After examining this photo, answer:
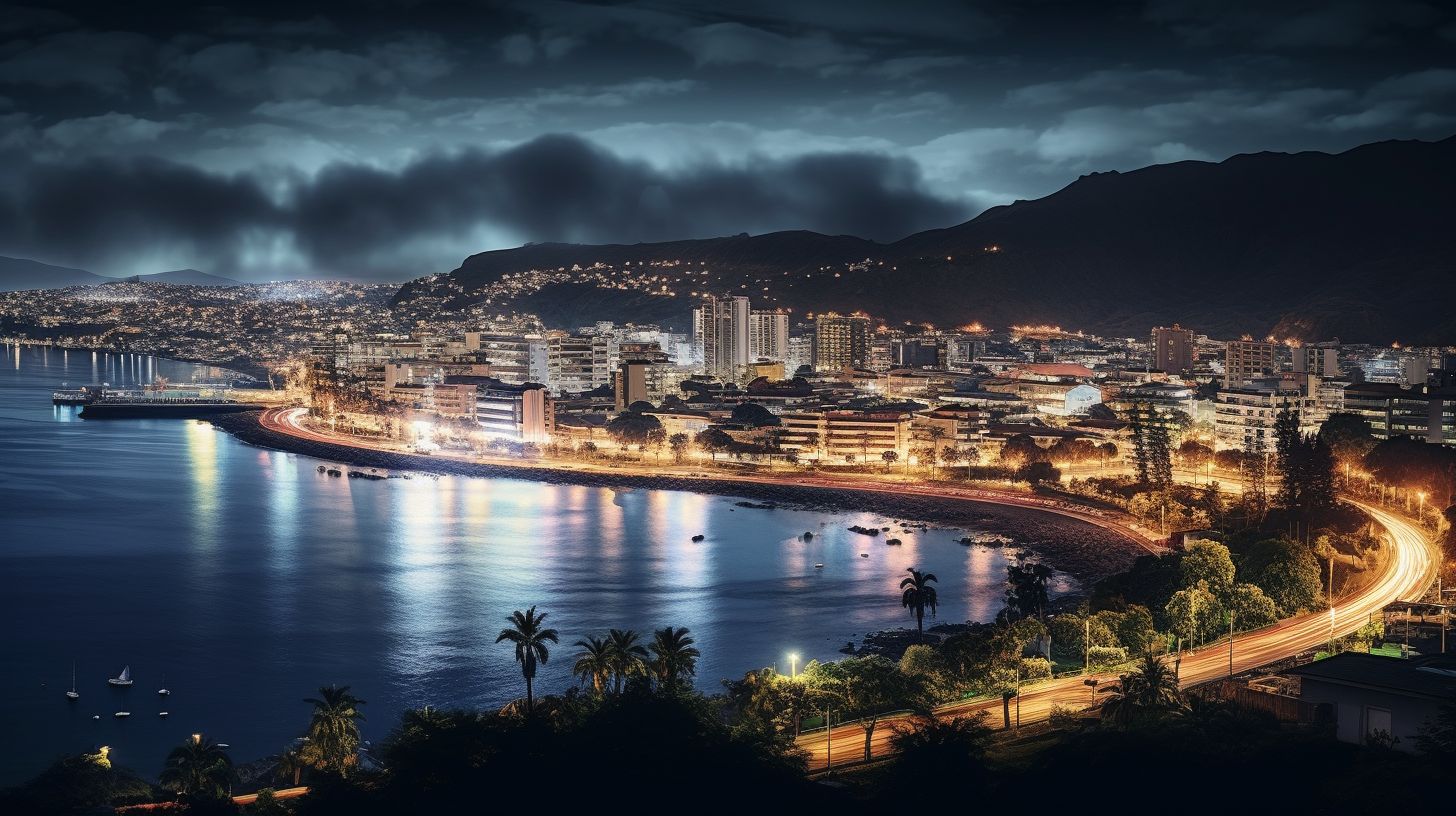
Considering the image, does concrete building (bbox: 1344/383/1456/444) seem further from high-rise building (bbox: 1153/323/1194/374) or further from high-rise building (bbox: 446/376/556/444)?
high-rise building (bbox: 1153/323/1194/374)

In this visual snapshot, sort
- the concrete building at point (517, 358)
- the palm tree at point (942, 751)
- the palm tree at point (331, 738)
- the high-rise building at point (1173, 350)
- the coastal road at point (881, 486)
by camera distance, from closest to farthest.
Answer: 1. the palm tree at point (942, 751)
2. the palm tree at point (331, 738)
3. the coastal road at point (881, 486)
4. the concrete building at point (517, 358)
5. the high-rise building at point (1173, 350)

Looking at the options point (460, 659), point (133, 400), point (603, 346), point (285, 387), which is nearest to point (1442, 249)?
point (603, 346)

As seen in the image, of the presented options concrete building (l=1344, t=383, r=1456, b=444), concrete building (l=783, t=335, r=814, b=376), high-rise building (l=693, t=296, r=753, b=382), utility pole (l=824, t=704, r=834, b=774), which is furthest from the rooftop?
concrete building (l=783, t=335, r=814, b=376)

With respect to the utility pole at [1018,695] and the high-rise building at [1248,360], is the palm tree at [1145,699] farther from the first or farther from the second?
the high-rise building at [1248,360]

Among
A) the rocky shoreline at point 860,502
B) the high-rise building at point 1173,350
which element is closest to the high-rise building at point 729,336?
the high-rise building at point 1173,350

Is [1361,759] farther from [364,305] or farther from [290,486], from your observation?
[364,305]

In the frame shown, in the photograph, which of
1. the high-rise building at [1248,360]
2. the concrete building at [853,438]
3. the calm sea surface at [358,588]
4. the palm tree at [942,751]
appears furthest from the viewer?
the high-rise building at [1248,360]
